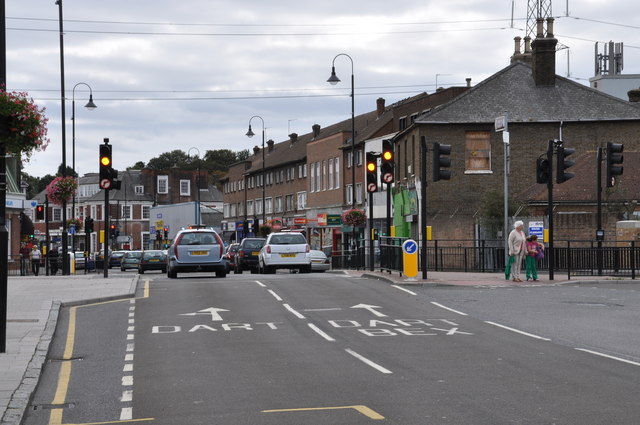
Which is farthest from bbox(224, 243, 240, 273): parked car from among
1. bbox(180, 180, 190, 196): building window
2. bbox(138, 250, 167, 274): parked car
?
bbox(180, 180, 190, 196): building window

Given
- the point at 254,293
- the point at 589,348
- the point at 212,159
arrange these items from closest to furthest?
the point at 589,348 → the point at 254,293 → the point at 212,159

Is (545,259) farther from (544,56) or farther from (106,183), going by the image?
(544,56)

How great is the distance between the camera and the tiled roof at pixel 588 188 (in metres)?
44.8

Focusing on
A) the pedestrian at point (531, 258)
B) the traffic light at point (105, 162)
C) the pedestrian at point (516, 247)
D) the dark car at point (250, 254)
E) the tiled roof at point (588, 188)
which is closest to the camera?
the traffic light at point (105, 162)

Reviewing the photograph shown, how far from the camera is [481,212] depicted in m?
49.0

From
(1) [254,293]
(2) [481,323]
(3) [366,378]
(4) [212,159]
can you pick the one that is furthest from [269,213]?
(3) [366,378]

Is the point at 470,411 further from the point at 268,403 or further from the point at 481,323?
the point at 481,323

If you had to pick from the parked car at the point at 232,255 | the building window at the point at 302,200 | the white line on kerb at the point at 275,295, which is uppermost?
the building window at the point at 302,200

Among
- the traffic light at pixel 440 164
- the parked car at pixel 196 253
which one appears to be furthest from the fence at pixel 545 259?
the parked car at pixel 196 253

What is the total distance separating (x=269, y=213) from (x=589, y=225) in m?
55.6

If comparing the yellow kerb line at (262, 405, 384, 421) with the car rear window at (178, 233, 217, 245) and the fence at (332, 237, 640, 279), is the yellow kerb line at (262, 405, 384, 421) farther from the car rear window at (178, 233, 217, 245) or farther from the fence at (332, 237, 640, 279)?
the car rear window at (178, 233, 217, 245)

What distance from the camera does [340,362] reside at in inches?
502

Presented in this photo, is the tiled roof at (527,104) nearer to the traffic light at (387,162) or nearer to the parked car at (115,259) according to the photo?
the traffic light at (387,162)

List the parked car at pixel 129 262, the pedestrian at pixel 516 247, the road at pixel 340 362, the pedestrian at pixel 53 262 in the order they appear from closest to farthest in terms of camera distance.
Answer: the road at pixel 340 362, the pedestrian at pixel 516 247, the pedestrian at pixel 53 262, the parked car at pixel 129 262
